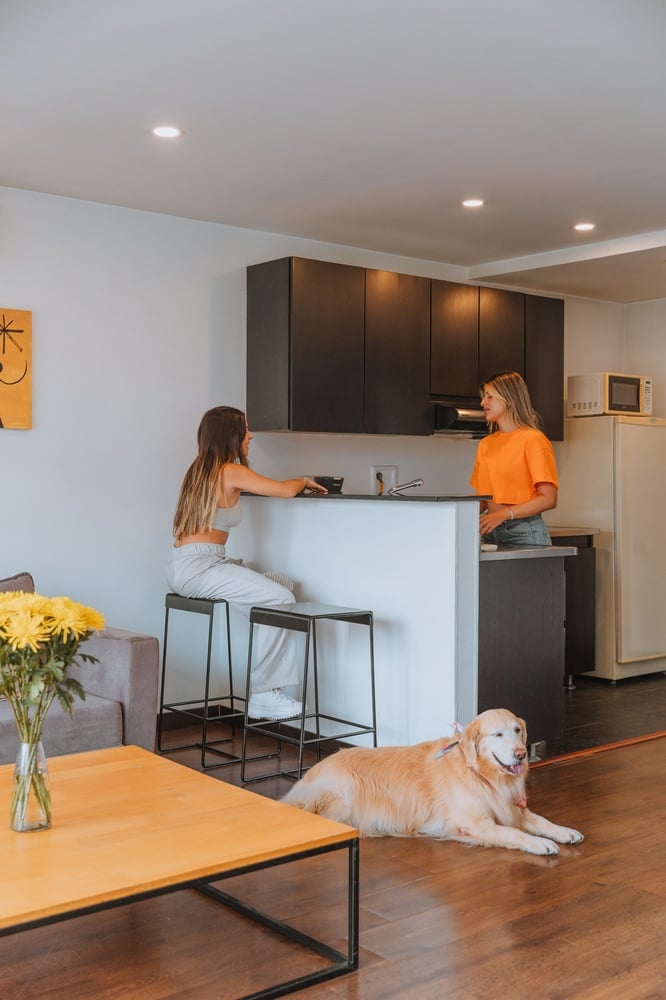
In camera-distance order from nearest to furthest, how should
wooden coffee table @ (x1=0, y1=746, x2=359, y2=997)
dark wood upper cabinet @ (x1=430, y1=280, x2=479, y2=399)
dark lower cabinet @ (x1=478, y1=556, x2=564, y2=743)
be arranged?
wooden coffee table @ (x1=0, y1=746, x2=359, y2=997) → dark lower cabinet @ (x1=478, y1=556, x2=564, y2=743) → dark wood upper cabinet @ (x1=430, y1=280, x2=479, y2=399)

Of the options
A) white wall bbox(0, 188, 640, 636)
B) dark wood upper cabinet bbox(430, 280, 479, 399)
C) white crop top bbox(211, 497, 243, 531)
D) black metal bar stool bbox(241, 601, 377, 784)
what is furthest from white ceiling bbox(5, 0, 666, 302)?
black metal bar stool bbox(241, 601, 377, 784)

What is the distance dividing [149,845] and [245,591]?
216 centimetres

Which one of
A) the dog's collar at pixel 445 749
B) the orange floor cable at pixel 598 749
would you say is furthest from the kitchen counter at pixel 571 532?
the dog's collar at pixel 445 749

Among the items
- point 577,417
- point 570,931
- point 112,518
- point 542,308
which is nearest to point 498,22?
point 570,931

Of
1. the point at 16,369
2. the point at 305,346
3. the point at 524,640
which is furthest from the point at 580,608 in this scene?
the point at 16,369

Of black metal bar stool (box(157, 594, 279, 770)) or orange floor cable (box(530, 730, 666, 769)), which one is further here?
black metal bar stool (box(157, 594, 279, 770))

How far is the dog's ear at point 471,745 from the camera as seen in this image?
3.36 m

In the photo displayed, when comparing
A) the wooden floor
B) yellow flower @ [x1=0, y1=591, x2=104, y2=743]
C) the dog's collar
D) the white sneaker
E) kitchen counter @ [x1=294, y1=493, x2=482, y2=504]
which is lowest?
the wooden floor

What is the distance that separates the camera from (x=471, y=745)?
336 cm

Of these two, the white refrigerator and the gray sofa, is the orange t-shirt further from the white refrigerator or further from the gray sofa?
the gray sofa

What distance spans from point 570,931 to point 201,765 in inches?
80.0

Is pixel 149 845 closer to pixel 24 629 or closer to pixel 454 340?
pixel 24 629

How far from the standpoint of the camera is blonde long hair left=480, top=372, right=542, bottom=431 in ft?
15.8

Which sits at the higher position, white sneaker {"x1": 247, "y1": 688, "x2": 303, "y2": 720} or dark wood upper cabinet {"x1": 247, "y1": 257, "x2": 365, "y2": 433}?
dark wood upper cabinet {"x1": 247, "y1": 257, "x2": 365, "y2": 433}
